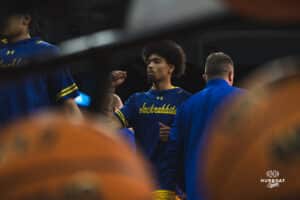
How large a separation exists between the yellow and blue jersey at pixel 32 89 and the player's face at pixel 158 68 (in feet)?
6.39

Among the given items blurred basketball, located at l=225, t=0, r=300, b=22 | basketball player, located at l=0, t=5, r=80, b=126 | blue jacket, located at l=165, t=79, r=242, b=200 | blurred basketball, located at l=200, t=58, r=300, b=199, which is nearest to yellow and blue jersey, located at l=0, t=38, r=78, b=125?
basketball player, located at l=0, t=5, r=80, b=126

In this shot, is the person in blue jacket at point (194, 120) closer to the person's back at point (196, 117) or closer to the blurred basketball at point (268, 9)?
the person's back at point (196, 117)

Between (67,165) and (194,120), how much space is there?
11.7ft

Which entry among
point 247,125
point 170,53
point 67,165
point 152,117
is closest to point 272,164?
point 247,125

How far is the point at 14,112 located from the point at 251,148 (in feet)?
7.74

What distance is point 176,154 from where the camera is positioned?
559cm

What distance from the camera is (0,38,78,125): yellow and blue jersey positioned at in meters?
4.05

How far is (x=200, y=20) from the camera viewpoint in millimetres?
1480

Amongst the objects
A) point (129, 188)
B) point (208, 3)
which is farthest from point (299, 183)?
point (208, 3)

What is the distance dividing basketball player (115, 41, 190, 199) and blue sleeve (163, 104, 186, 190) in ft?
0.13

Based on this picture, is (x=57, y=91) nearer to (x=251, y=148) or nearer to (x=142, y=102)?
(x=142, y=102)

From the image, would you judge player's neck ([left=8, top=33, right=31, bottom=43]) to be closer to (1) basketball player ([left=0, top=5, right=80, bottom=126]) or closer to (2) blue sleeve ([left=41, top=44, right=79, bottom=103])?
(1) basketball player ([left=0, top=5, right=80, bottom=126])

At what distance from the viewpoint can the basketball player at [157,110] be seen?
5.79 m

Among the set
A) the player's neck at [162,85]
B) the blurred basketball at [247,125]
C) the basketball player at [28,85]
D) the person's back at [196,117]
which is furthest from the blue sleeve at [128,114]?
the blurred basketball at [247,125]
